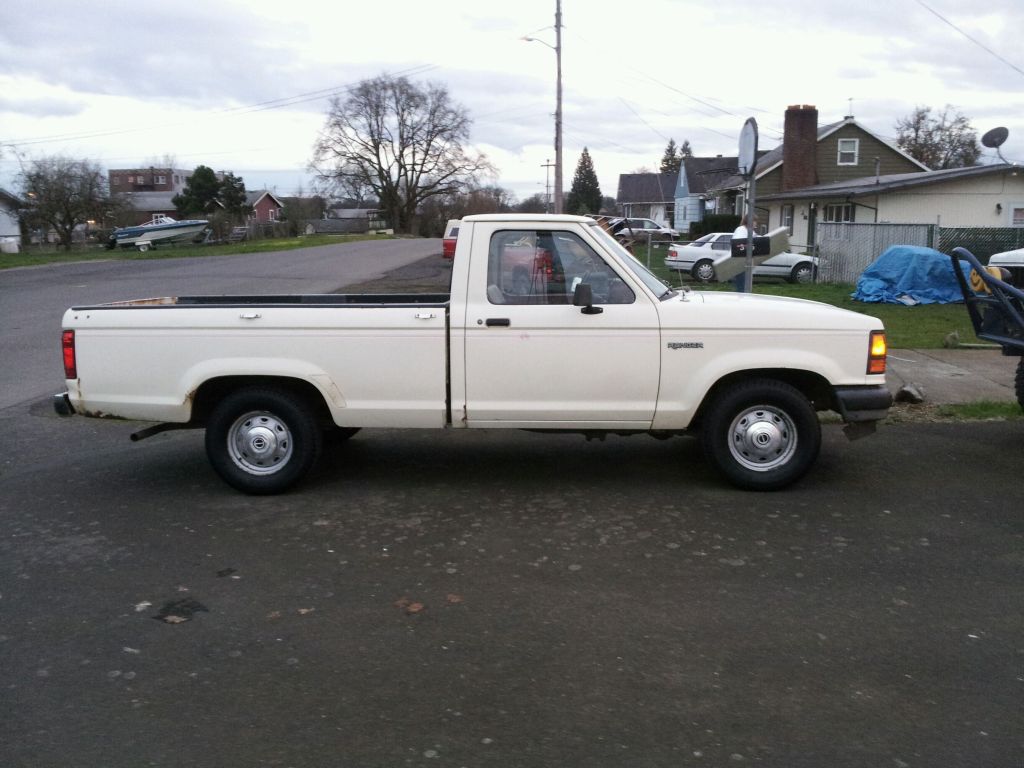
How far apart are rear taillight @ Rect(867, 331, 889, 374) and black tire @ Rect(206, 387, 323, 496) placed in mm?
3725

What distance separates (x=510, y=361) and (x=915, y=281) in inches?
630

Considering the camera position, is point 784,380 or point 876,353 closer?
point 876,353

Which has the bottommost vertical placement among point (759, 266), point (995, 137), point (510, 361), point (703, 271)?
point (510, 361)

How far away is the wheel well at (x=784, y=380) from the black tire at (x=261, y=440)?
2667 millimetres

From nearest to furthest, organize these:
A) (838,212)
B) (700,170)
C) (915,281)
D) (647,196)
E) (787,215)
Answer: (915,281) → (838,212) → (787,215) → (700,170) → (647,196)

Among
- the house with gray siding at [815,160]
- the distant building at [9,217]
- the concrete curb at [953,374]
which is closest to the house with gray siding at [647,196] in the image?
the house with gray siding at [815,160]

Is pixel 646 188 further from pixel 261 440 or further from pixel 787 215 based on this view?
pixel 261 440

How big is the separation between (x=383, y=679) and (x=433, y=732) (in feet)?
1.57

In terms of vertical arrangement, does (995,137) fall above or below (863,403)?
above

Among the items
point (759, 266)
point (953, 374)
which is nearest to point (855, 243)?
point (759, 266)

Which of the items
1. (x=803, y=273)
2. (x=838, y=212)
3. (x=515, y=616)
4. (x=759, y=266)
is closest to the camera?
(x=515, y=616)

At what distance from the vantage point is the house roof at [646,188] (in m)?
93.2

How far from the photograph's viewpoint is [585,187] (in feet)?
397

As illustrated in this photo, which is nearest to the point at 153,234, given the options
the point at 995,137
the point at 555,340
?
the point at 995,137
